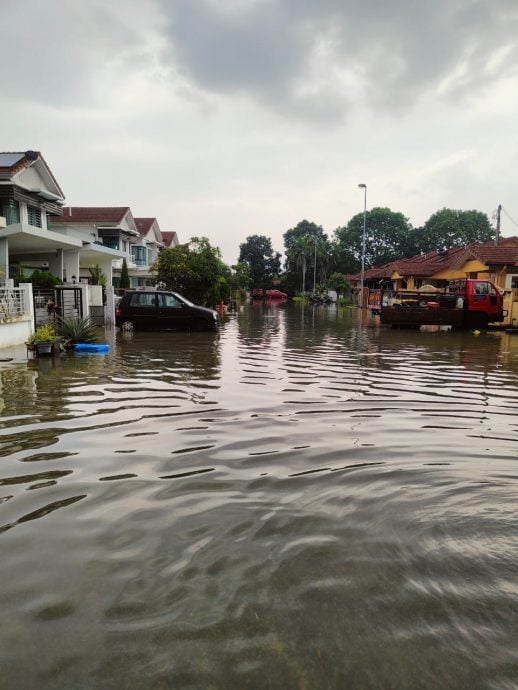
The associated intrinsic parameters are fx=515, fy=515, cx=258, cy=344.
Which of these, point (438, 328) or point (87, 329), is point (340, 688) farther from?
point (438, 328)

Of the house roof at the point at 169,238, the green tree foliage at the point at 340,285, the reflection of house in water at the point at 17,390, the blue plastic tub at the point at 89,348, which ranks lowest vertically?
the reflection of house in water at the point at 17,390

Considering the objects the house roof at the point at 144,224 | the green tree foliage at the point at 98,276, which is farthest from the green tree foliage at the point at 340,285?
the green tree foliage at the point at 98,276

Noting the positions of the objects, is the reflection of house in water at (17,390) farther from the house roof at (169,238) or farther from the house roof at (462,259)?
the house roof at (169,238)

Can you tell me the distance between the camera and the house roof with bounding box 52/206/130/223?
41.2m

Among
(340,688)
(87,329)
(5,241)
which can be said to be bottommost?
(340,688)

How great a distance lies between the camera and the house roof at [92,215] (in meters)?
41.2

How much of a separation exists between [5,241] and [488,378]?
18.3 meters

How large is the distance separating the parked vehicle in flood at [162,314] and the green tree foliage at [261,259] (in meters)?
69.0

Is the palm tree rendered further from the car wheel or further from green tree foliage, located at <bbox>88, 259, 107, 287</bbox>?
the car wheel

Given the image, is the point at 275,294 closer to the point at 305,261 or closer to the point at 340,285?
the point at 305,261

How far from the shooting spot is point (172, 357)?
12.5 m

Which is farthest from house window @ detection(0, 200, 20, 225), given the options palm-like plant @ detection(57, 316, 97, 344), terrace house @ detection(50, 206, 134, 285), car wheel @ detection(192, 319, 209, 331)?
palm-like plant @ detection(57, 316, 97, 344)

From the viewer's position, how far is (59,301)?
19.7 metres

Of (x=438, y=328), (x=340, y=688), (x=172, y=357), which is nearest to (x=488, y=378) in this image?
(x=172, y=357)
